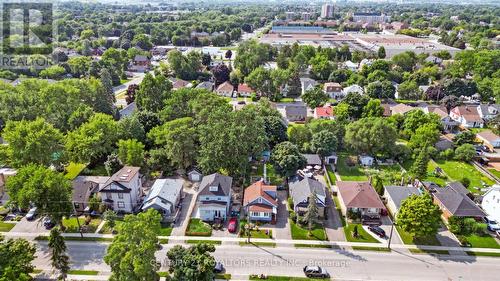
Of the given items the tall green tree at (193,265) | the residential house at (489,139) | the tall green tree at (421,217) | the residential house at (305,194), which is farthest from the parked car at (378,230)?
the residential house at (489,139)

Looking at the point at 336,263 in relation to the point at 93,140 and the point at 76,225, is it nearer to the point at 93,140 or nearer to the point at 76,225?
the point at 76,225

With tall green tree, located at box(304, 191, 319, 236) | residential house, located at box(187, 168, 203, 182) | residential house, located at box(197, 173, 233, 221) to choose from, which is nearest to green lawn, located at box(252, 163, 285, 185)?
residential house, located at box(187, 168, 203, 182)

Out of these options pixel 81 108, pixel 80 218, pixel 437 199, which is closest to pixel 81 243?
pixel 80 218

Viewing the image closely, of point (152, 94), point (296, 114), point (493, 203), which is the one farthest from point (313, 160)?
point (152, 94)

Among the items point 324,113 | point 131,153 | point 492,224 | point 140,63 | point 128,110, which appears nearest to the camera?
point 492,224

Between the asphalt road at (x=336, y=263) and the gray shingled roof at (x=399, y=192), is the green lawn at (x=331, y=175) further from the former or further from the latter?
the asphalt road at (x=336, y=263)
